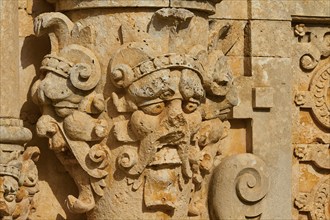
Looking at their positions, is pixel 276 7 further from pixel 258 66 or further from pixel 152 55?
pixel 152 55

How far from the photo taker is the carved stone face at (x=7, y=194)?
1405 cm

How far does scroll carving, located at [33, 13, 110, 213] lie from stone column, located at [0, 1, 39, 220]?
17cm

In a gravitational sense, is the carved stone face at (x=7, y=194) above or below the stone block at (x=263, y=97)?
below

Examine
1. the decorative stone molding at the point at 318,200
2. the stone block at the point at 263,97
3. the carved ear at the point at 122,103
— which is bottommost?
the decorative stone molding at the point at 318,200

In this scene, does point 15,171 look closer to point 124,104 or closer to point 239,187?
point 124,104

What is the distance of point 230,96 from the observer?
50.0 ft

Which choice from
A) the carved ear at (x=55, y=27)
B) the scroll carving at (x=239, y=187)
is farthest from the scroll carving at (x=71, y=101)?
the scroll carving at (x=239, y=187)

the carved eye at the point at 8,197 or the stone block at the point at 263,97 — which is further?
the stone block at the point at 263,97

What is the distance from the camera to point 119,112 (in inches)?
578

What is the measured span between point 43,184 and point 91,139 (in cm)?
47

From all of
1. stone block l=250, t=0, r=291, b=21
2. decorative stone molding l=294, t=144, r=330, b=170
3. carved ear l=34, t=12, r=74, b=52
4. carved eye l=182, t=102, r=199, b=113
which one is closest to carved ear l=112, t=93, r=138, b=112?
carved eye l=182, t=102, r=199, b=113

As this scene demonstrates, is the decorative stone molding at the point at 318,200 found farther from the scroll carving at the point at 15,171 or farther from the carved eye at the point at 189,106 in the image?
the scroll carving at the point at 15,171

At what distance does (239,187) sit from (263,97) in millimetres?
626

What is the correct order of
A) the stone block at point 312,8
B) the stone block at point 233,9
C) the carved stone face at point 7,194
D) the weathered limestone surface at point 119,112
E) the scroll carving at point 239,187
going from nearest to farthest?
the carved stone face at point 7,194 → the weathered limestone surface at point 119,112 → the scroll carving at point 239,187 → the stone block at point 233,9 → the stone block at point 312,8
